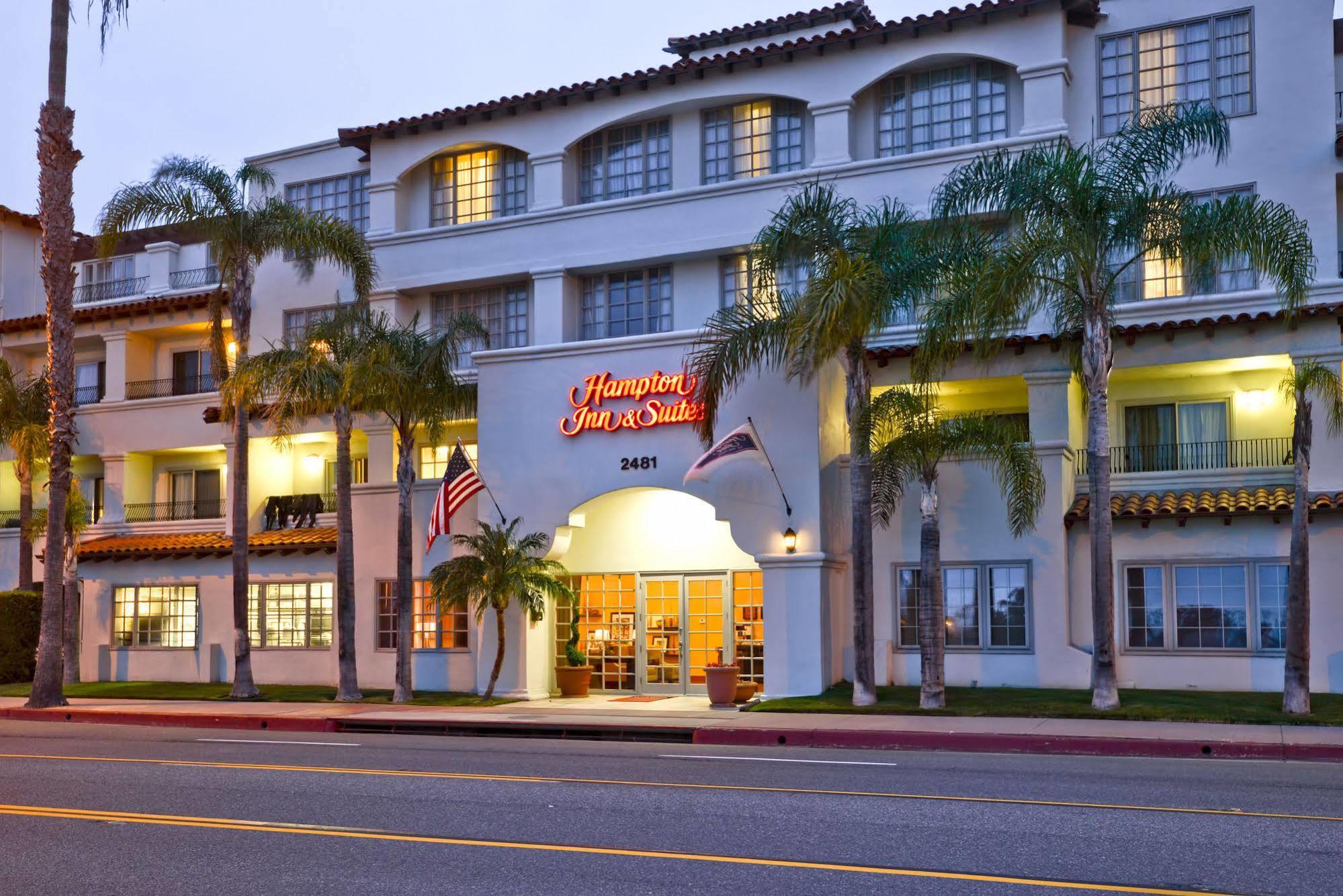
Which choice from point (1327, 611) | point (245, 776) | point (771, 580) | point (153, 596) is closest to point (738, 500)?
point (771, 580)

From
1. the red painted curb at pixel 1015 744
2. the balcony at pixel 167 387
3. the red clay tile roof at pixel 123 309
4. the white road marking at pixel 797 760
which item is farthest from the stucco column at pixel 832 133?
the balcony at pixel 167 387

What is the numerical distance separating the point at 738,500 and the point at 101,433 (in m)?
20.5

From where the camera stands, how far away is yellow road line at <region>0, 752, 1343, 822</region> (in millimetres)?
11336

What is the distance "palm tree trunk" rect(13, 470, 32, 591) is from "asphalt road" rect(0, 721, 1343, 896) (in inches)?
756

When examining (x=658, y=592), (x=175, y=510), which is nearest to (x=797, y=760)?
(x=658, y=592)

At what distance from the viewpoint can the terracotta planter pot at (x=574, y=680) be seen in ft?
88.2

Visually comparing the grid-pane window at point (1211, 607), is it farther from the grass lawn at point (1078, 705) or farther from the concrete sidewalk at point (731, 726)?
the concrete sidewalk at point (731, 726)

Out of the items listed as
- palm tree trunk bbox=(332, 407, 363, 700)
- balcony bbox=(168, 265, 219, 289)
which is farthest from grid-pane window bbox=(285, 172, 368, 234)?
palm tree trunk bbox=(332, 407, 363, 700)

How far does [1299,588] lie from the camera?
1991 cm

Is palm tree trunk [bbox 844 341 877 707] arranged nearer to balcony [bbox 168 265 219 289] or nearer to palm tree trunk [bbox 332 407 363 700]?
palm tree trunk [bbox 332 407 363 700]

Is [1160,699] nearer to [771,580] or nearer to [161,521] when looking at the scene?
[771,580]

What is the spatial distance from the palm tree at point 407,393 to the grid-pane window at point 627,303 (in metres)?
4.95

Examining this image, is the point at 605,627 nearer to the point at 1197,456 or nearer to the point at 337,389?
the point at 337,389

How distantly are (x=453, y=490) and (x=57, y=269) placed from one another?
9.15 meters
